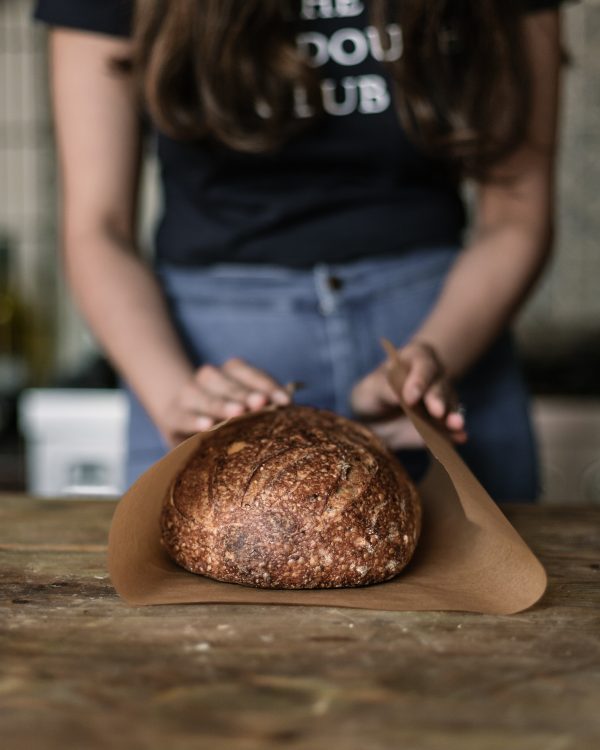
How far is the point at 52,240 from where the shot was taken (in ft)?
7.86

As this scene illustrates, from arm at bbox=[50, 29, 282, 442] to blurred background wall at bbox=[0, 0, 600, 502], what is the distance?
1140 mm

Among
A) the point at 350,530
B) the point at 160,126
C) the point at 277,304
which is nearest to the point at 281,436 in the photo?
the point at 350,530

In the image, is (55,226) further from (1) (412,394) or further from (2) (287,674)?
(2) (287,674)

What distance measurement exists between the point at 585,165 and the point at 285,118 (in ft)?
4.96

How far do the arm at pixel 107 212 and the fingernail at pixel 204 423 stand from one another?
166 millimetres

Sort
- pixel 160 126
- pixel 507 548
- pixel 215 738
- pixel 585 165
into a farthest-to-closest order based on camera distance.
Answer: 1. pixel 585 165
2. pixel 160 126
3. pixel 507 548
4. pixel 215 738

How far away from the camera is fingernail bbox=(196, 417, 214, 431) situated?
750 millimetres

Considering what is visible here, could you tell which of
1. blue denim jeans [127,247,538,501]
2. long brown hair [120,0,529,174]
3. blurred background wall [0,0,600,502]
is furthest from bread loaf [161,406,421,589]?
blurred background wall [0,0,600,502]

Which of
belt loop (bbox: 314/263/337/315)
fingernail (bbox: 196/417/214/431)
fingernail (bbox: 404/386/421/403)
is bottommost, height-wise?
fingernail (bbox: 196/417/214/431)

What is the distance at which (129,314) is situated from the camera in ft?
3.29

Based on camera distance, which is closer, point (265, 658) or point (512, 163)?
point (265, 658)

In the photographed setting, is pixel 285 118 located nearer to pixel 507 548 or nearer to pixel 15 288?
pixel 507 548

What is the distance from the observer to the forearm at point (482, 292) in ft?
3.27

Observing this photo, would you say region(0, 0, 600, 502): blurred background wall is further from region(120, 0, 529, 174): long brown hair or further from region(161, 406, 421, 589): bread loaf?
region(161, 406, 421, 589): bread loaf
